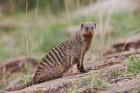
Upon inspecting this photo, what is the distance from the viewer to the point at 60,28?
39.8ft

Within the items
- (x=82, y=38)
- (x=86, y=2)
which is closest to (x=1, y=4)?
(x=86, y=2)

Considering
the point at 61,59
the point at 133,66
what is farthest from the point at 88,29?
the point at 133,66

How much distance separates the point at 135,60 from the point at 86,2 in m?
8.44

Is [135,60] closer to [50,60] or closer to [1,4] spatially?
[50,60]

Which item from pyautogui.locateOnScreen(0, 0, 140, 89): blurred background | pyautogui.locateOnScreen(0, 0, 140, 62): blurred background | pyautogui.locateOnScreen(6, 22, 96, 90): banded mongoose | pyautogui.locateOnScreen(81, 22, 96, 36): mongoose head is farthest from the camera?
pyautogui.locateOnScreen(0, 0, 140, 62): blurred background

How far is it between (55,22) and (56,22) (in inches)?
1.3

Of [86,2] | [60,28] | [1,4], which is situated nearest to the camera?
[60,28]

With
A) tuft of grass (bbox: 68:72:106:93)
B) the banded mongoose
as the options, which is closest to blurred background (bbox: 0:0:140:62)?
the banded mongoose

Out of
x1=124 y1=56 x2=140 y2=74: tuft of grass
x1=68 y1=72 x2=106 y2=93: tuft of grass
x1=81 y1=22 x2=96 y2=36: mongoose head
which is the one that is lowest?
x1=68 y1=72 x2=106 y2=93: tuft of grass

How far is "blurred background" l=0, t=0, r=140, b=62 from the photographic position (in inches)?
404

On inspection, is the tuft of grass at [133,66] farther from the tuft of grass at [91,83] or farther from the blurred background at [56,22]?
the blurred background at [56,22]

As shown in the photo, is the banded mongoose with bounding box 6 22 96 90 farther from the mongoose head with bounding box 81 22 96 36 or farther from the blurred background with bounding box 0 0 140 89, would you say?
the blurred background with bounding box 0 0 140 89

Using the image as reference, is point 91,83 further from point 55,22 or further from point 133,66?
point 55,22

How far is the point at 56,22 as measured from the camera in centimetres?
1280
